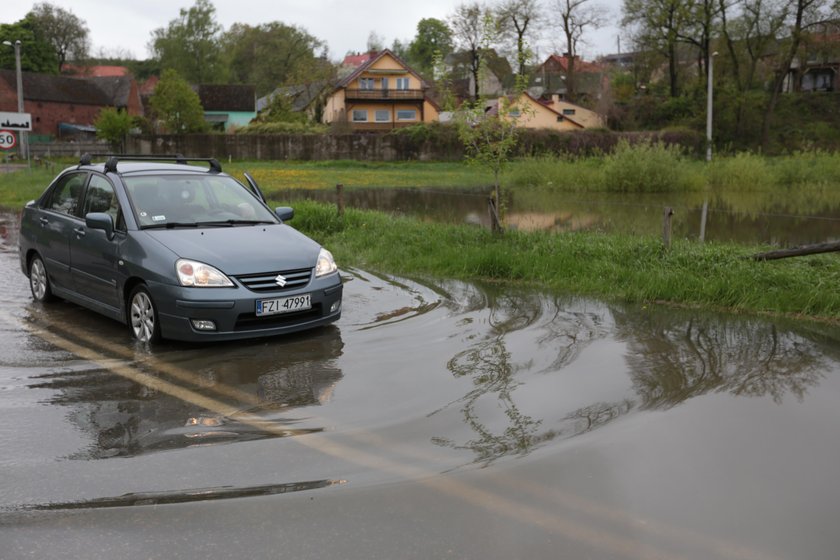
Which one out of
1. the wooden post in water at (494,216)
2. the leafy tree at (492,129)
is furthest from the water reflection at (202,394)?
the leafy tree at (492,129)

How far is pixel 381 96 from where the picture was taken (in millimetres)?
74812

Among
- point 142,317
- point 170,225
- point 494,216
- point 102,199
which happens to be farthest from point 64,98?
point 142,317

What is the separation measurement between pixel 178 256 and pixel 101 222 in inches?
42.6

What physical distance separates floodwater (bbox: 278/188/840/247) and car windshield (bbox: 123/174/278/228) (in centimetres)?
703

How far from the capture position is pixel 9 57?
9112 centimetres

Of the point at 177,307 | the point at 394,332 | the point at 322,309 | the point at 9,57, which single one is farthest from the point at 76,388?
the point at 9,57

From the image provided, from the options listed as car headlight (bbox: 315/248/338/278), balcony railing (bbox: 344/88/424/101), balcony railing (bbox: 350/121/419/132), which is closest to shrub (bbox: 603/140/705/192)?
car headlight (bbox: 315/248/338/278)

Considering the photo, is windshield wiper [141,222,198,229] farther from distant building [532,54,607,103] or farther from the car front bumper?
distant building [532,54,607,103]

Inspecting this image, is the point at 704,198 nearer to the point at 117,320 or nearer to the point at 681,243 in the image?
the point at 681,243

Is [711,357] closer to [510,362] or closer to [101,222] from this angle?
[510,362]

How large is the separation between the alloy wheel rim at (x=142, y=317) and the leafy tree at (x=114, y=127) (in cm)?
5518

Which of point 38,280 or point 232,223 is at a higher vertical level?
point 232,223

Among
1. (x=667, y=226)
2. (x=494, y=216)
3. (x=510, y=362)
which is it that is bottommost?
(x=510, y=362)

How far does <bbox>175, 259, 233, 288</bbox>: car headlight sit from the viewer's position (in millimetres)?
7301
